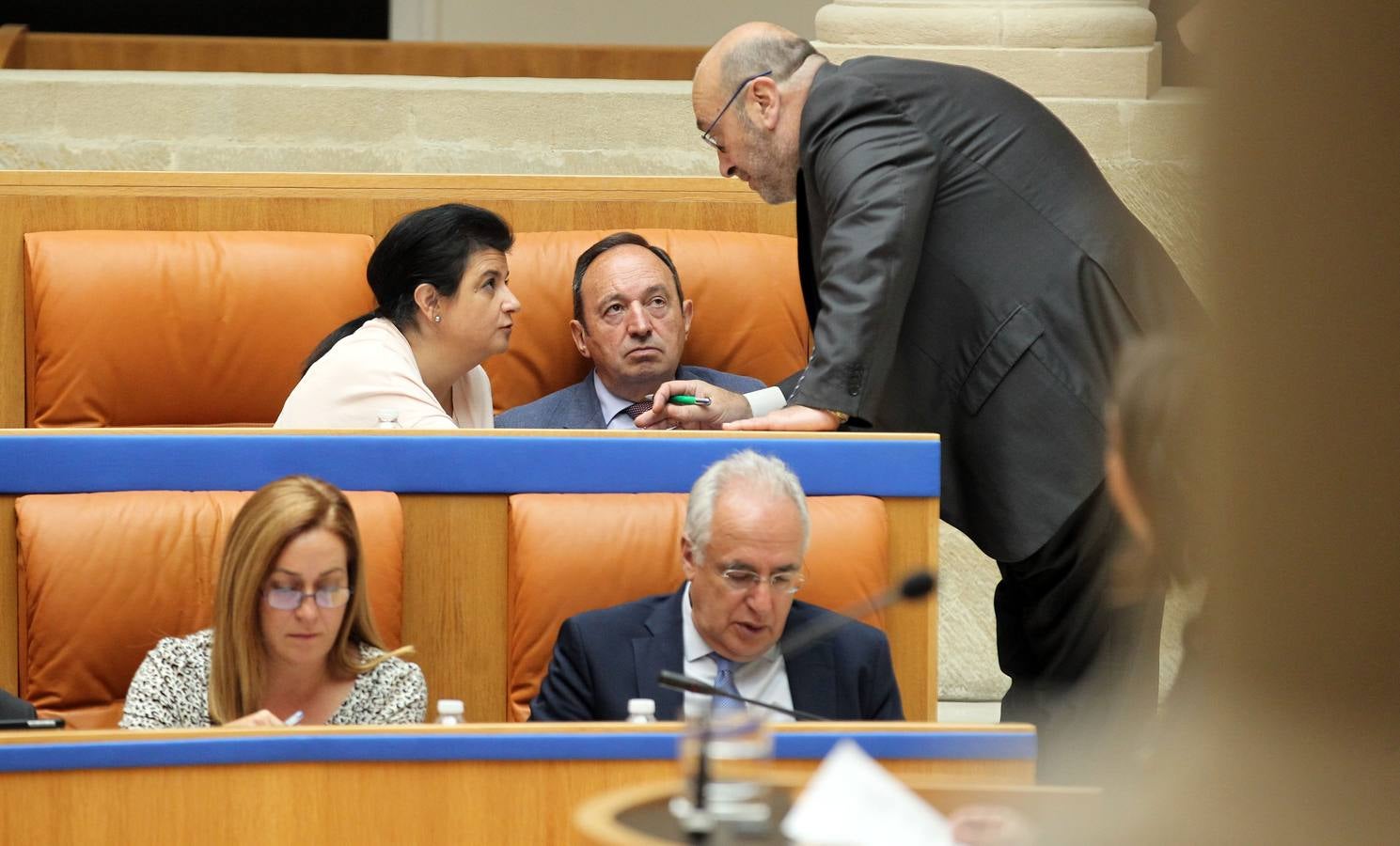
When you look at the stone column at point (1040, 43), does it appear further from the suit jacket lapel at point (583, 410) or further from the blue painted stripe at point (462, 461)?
the blue painted stripe at point (462, 461)

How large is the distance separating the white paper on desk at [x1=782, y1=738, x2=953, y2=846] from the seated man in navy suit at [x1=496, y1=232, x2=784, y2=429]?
2324 mm

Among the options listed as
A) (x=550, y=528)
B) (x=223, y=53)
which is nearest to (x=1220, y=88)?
(x=550, y=528)

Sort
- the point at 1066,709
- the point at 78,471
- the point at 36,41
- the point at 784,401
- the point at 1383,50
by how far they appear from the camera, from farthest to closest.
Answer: the point at 36,41, the point at 784,401, the point at 1066,709, the point at 78,471, the point at 1383,50

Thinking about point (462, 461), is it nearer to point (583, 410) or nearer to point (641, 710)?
point (641, 710)

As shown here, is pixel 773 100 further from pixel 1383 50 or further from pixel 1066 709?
pixel 1383 50

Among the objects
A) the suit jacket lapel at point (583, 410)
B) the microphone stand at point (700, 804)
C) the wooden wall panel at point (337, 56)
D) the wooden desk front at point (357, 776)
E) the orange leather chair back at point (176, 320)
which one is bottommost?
the wooden desk front at point (357, 776)

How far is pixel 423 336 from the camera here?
3.11 metres

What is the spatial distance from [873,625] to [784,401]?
537 mm

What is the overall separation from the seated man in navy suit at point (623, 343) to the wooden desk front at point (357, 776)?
1.50m

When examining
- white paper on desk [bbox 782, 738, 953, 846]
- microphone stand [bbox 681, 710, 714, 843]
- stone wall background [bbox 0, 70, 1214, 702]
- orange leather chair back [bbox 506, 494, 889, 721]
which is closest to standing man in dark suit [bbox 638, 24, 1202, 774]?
orange leather chair back [bbox 506, 494, 889, 721]

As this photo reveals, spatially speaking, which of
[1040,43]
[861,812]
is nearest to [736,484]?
[861,812]

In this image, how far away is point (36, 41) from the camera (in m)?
5.33

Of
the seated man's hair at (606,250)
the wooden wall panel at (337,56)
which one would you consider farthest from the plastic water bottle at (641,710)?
the wooden wall panel at (337,56)

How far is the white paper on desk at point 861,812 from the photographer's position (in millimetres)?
870
